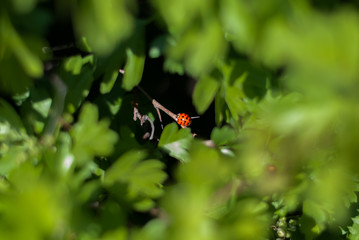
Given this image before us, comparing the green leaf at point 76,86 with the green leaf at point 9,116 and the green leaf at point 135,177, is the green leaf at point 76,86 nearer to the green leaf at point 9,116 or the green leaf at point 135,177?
the green leaf at point 9,116

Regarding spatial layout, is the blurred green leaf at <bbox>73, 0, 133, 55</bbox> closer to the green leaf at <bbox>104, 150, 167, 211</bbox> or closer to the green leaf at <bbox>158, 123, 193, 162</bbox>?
the green leaf at <bbox>104, 150, 167, 211</bbox>

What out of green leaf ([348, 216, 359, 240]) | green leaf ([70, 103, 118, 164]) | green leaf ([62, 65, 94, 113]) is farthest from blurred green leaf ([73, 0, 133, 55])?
green leaf ([348, 216, 359, 240])

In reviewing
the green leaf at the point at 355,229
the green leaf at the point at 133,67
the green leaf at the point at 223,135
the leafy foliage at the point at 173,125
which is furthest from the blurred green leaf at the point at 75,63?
the green leaf at the point at 355,229

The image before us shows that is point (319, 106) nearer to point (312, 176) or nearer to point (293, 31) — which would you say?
point (293, 31)

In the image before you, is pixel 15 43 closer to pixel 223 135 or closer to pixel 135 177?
pixel 135 177

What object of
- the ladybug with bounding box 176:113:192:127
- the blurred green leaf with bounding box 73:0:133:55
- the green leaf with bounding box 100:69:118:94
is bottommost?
the ladybug with bounding box 176:113:192:127

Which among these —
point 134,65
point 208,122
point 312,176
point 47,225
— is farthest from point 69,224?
point 208,122

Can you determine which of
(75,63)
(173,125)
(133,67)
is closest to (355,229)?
(173,125)
